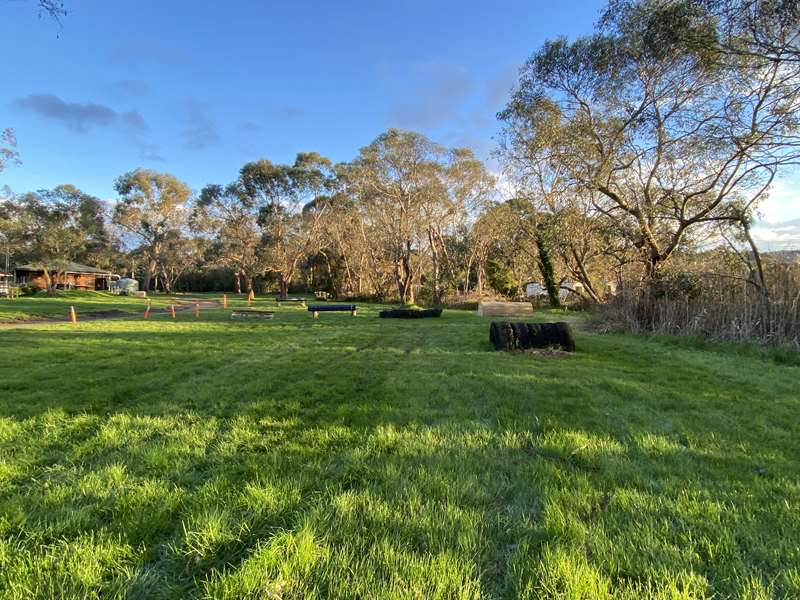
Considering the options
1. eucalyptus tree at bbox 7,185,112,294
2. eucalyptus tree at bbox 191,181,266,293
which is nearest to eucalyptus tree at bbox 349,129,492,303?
eucalyptus tree at bbox 191,181,266,293

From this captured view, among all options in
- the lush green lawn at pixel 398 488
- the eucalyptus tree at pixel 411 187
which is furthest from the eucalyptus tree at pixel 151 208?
the lush green lawn at pixel 398 488

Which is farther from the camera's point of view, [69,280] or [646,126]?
[69,280]

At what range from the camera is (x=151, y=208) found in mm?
43188

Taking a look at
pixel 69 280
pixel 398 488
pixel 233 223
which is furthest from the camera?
pixel 69 280

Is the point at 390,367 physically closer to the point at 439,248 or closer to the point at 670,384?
the point at 670,384

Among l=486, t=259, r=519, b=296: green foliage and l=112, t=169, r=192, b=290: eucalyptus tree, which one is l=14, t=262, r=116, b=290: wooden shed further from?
l=486, t=259, r=519, b=296: green foliage

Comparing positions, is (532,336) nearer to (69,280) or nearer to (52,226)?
(52,226)

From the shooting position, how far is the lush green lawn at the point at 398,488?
1702mm

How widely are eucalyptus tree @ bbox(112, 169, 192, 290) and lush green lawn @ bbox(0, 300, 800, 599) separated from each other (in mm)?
44511

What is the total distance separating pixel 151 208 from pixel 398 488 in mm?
50308

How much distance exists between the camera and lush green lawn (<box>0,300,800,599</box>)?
1.70 metres

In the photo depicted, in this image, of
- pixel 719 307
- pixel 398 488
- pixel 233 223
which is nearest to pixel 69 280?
pixel 233 223

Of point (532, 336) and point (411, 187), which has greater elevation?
point (411, 187)

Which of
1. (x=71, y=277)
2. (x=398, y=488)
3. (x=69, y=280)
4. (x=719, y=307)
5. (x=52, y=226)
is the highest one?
(x=52, y=226)
